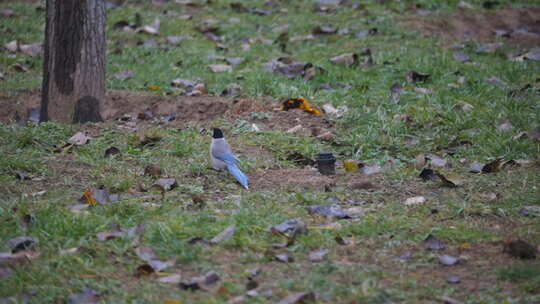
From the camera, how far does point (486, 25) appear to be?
939 cm

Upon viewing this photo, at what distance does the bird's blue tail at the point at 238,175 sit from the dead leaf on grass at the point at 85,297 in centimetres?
169

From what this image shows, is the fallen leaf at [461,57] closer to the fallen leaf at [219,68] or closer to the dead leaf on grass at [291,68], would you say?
the dead leaf on grass at [291,68]

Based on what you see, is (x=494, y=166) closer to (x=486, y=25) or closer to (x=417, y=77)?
(x=417, y=77)

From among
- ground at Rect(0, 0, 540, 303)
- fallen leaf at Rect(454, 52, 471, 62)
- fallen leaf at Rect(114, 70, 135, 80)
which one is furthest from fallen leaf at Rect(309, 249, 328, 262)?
fallen leaf at Rect(454, 52, 471, 62)

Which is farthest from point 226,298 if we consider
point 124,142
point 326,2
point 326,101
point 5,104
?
point 326,2

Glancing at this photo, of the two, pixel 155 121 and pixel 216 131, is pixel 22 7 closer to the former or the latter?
pixel 155 121

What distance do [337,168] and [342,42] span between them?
12.4 feet

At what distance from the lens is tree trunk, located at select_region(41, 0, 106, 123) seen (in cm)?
622

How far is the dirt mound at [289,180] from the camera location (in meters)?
5.04

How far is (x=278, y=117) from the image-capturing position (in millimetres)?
6520

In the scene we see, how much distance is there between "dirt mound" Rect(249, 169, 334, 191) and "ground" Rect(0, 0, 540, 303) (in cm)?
2

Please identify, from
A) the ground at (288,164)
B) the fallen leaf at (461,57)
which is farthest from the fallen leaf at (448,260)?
the fallen leaf at (461,57)

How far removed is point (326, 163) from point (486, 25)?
16.6ft

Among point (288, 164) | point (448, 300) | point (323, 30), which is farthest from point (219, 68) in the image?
point (448, 300)
